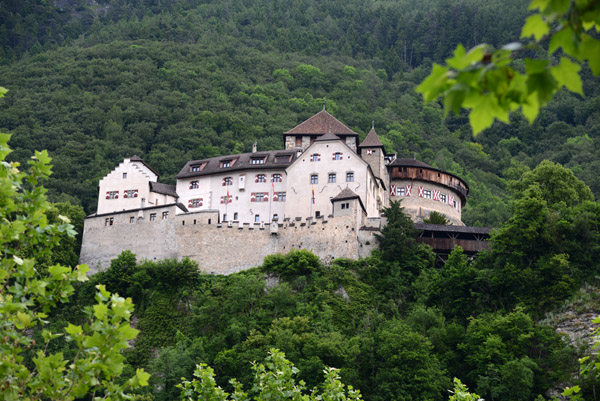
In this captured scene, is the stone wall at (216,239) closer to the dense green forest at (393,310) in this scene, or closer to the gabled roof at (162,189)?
the dense green forest at (393,310)

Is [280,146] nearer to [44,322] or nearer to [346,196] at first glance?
[346,196]

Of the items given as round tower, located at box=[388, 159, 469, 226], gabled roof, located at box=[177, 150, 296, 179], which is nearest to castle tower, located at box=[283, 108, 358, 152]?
gabled roof, located at box=[177, 150, 296, 179]

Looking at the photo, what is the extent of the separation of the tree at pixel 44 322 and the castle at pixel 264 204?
3949cm

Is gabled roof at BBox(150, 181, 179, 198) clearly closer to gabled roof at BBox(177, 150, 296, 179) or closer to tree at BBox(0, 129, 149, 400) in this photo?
gabled roof at BBox(177, 150, 296, 179)

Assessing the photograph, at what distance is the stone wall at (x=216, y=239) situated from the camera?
168 feet

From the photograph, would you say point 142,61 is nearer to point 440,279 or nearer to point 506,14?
point 506,14

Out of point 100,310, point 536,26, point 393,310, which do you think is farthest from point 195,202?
point 536,26

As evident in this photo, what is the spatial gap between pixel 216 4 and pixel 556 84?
537ft

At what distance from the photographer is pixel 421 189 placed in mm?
61719

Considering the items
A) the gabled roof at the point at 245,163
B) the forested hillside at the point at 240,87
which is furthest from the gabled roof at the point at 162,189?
the forested hillside at the point at 240,87

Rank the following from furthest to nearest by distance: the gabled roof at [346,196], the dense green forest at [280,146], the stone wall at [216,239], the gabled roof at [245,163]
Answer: the gabled roof at [245,163] → the gabled roof at [346,196] → the stone wall at [216,239] → the dense green forest at [280,146]

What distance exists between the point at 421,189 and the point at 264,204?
41.6ft

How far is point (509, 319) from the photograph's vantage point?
4347 centimetres

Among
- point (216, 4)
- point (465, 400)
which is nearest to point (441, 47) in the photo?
point (216, 4)
